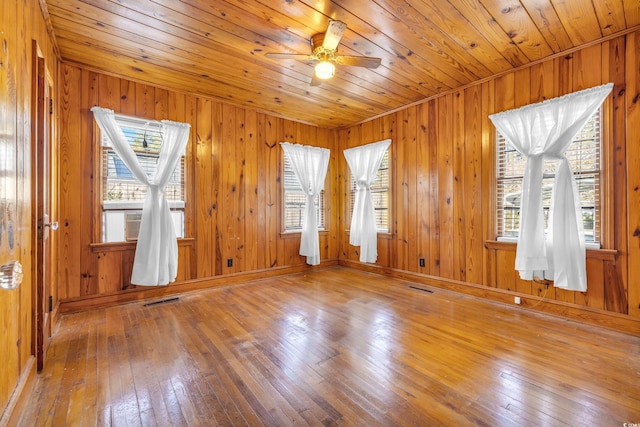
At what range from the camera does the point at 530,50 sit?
278 cm

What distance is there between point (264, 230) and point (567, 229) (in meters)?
3.65

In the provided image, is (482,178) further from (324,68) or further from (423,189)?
(324,68)

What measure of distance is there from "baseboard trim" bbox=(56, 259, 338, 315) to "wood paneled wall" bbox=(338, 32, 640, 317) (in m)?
1.60

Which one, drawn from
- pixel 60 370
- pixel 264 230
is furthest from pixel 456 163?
pixel 60 370

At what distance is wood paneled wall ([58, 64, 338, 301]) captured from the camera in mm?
3066

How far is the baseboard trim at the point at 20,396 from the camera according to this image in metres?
1.42

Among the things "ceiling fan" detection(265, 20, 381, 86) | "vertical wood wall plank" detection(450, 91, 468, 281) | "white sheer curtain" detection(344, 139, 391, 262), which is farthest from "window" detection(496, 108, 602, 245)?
"ceiling fan" detection(265, 20, 381, 86)

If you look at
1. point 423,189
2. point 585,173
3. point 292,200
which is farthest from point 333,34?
point 292,200

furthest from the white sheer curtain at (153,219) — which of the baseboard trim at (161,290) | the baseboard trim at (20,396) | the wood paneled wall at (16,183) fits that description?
the baseboard trim at (20,396)

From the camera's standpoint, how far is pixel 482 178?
345 cm

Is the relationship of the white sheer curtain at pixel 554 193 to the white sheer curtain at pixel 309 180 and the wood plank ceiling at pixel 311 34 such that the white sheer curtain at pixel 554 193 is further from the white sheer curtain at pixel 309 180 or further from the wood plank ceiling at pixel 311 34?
the white sheer curtain at pixel 309 180

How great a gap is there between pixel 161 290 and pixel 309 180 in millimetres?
2647

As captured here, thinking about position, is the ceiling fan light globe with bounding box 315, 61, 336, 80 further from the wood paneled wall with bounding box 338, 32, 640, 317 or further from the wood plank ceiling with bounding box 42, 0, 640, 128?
the wood paneled wall with bounding box 338, 32, 640, 317

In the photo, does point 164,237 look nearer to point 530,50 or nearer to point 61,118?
point 61,118
